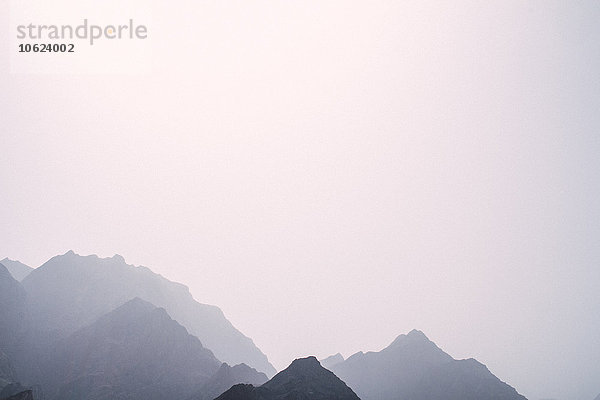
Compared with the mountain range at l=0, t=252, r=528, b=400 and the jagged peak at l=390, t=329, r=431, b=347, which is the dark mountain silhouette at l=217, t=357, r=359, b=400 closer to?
the mountain range at l=0, t=252, r=528, b=400

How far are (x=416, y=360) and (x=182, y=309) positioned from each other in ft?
315

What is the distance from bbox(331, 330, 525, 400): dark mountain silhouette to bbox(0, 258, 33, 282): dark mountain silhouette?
14146 cm

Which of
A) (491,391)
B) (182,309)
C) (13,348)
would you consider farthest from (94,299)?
(491,391)

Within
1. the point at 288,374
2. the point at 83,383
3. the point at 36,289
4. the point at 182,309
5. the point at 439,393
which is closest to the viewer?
the point at 288,374

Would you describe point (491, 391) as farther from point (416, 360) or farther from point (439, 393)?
point (416, 360)

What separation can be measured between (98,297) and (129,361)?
42.1 metres

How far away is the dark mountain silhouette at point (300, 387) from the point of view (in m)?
53.5

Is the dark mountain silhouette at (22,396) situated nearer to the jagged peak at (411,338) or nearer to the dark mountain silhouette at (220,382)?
the dark mountain silhouette at (220,382)

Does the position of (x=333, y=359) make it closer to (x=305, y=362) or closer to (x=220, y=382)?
(x=220, y=382)

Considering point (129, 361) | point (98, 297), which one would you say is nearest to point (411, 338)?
point (129, 361)

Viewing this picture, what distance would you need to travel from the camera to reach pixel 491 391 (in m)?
96.1

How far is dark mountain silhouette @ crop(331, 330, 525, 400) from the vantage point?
9950 cm

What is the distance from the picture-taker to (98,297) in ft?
396

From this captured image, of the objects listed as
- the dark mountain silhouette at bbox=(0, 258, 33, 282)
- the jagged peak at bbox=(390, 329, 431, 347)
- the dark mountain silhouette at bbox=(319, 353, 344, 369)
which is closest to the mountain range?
the jagged peak at bbox=(390, 329, 431, 347)
